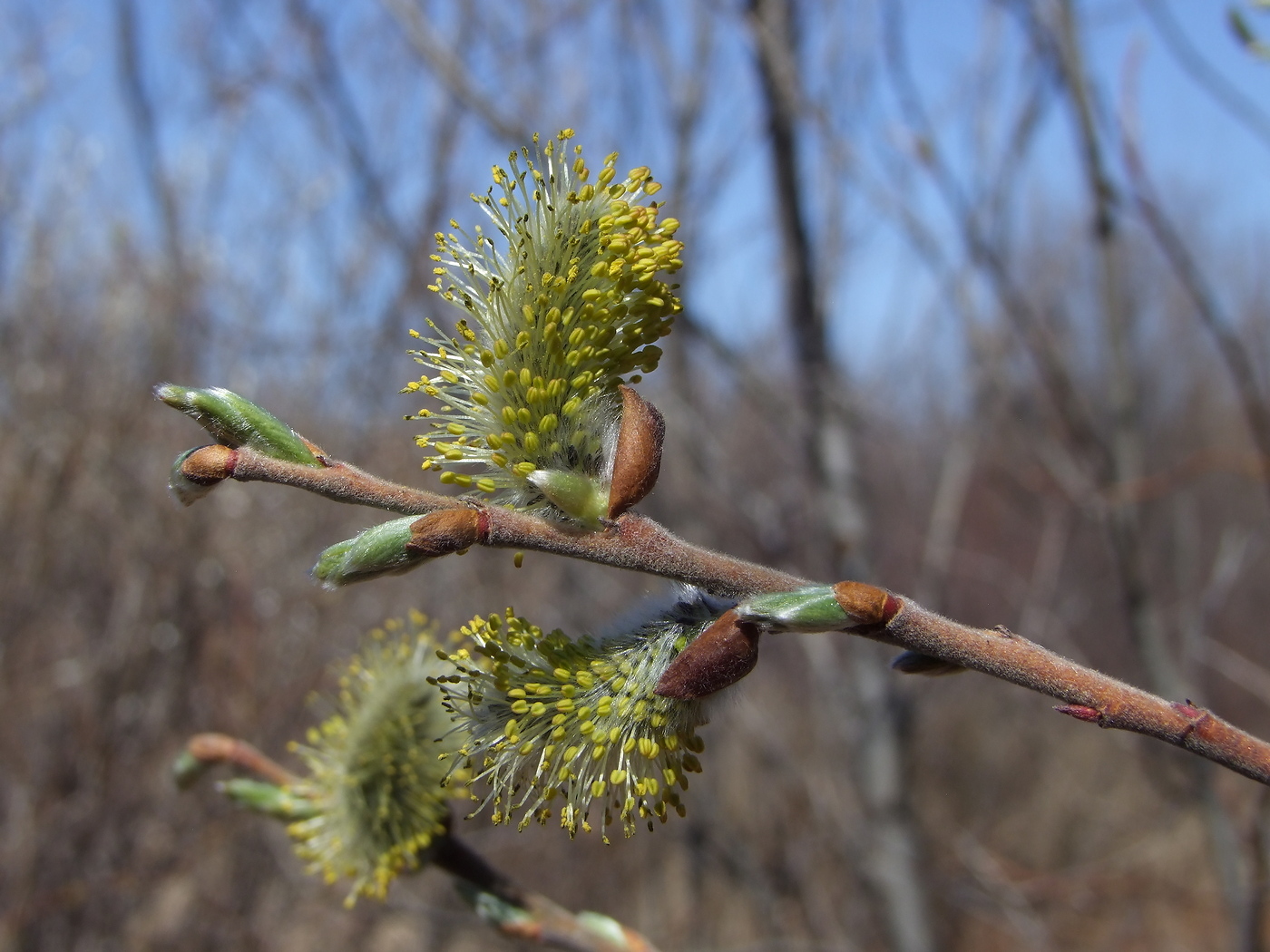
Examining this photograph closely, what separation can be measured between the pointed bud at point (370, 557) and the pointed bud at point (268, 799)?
62 cm

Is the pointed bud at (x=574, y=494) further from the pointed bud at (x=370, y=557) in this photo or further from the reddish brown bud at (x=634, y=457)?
the pointed bud at (x=370, y=557)

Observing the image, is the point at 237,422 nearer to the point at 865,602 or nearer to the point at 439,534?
the point at 439,534

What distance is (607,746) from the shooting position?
901mm

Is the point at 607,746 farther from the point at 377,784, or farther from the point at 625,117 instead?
the point at 625,117

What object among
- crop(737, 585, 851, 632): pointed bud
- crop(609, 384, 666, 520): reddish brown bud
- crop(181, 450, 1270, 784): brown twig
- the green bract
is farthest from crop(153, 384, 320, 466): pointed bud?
crop(737, 585, 851, 632): pointed bud

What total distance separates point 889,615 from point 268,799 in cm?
93

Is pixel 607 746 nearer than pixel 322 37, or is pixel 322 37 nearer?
pixel 607 746

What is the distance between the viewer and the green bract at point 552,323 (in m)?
0.92

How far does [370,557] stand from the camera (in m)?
0.73

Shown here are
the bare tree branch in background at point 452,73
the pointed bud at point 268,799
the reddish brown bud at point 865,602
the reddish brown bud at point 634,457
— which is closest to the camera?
the reddish brown bud at point 865,602

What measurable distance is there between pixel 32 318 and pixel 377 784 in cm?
503

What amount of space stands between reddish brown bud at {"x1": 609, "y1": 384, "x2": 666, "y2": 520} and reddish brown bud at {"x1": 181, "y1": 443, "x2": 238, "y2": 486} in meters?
0.33

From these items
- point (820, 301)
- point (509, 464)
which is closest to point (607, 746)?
point (509, 464)

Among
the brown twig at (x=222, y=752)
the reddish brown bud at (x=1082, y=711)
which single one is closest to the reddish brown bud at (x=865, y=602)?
the reddish brown bud at (x=1082, y=711)
